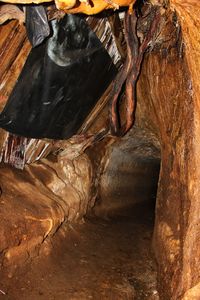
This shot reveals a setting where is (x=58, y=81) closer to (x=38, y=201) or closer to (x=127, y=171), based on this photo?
(x=38, y=201)

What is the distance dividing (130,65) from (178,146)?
131 cm

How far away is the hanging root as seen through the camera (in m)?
3.73

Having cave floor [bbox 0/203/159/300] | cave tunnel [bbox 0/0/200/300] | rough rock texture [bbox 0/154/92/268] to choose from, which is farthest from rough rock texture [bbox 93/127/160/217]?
cave floor [bbox 0/203/159/300]

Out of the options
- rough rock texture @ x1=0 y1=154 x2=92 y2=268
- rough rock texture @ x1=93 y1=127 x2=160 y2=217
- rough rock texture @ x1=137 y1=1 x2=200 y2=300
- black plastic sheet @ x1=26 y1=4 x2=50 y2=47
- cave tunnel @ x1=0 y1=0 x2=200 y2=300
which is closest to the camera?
black plastic sheet @ x1=26 y1=4 x2=50 y2=47

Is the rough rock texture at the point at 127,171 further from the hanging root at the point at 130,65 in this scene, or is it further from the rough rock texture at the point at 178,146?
the rough rock texture at the point at 178,146

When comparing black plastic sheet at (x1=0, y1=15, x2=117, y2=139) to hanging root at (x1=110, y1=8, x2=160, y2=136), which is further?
hanging root at (x1=110, y1=8, x2=160, y2=136)

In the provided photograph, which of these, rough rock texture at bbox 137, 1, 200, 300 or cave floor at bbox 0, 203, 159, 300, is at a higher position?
rough rock texture at bbox 137, 1, 200, 300

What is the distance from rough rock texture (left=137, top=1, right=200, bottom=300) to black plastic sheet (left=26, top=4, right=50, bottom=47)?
120cm

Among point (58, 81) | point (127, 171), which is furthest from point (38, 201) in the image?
point (127, 171)

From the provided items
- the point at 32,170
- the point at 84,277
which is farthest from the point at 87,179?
the point at 84,277

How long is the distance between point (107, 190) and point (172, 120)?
3923 mm

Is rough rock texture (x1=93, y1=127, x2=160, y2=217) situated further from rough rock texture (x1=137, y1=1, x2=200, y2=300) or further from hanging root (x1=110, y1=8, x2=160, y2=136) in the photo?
rough rock texture (x1=137, y1=1, x2=200, y2=300)

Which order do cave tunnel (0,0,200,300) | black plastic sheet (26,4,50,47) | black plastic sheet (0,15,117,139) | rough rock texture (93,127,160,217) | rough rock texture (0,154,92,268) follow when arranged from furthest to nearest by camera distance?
rough rock texture (93,127,160,217) → rough rock texture (0,154,92,268) → black plastic sheet (0,15,117,139) → cave tunnel (0,0,200,300) → black plastic sheet (26,4,50,47)

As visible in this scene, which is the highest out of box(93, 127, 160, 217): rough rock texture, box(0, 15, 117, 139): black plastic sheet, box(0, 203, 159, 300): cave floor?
box(0, 15, 117, 139): black plastic sheet
